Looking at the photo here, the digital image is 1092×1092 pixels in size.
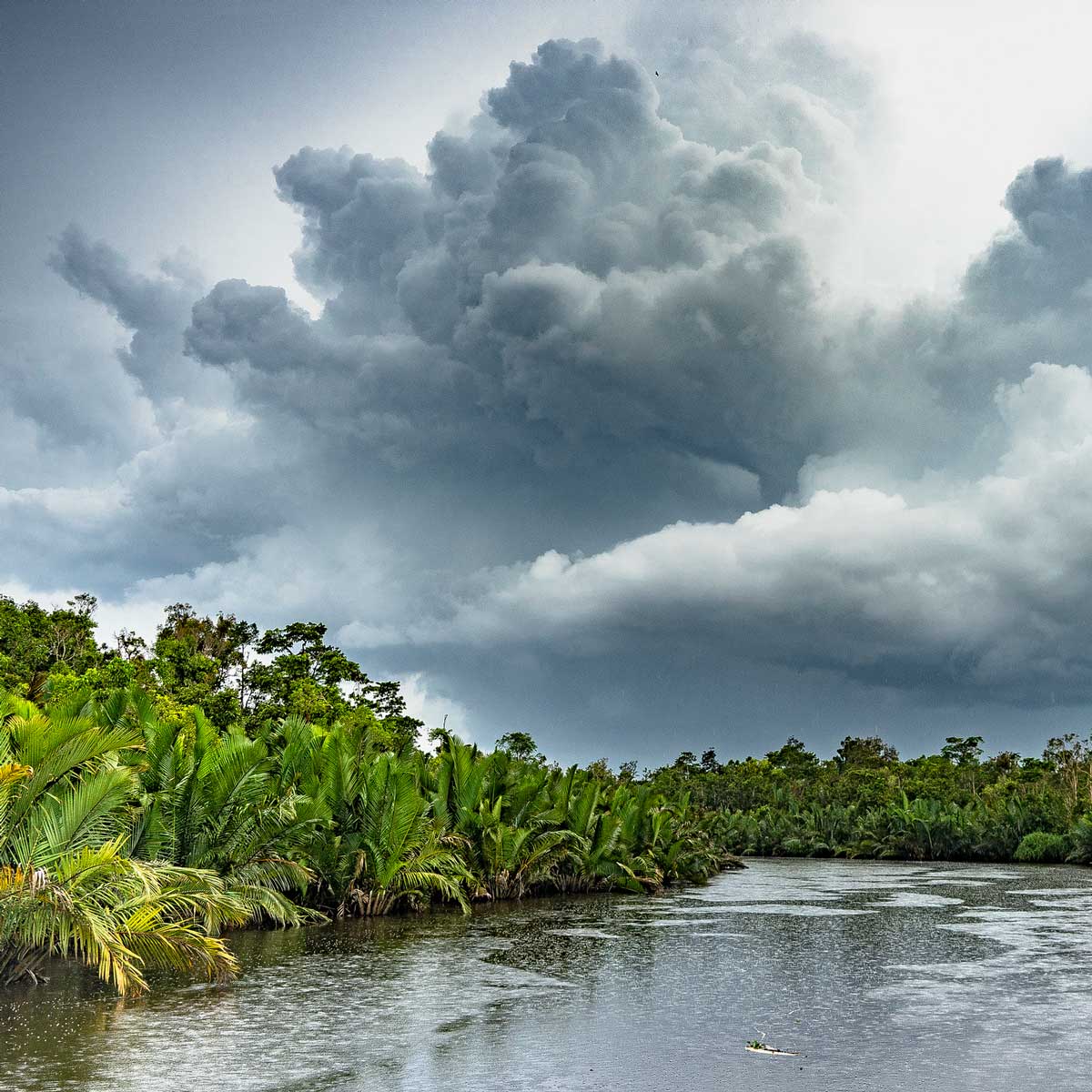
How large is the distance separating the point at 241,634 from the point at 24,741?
42.8m

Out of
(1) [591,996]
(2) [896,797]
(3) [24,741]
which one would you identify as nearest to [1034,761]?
(2) [896,797]

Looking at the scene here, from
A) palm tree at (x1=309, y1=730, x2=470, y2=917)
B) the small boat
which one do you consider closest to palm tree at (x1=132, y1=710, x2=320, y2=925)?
palm tree at (x1=309, y1=730, x2=470, y2=917)

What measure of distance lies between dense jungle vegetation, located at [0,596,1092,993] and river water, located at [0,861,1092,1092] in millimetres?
776

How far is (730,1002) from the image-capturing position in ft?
29.9

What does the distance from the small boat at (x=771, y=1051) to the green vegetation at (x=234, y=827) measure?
4.62 m

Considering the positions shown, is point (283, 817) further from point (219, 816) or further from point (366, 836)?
point (366, 836)

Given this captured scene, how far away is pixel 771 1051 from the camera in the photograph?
7.07 meters

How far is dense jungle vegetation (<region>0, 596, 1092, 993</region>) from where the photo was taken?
8750 millimetres

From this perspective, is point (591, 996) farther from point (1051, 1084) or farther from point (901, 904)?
point (901, 904)

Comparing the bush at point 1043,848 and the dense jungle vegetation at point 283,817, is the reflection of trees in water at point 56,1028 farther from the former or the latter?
the bush at point 1043,848

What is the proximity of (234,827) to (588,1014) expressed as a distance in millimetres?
6358

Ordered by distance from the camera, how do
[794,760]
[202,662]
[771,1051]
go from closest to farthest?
1. [771,1051]
2. [202,662]
3. [794,760]

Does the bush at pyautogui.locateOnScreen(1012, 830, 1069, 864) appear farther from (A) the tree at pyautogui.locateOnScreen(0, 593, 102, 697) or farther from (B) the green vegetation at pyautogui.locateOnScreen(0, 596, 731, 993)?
(A) the tree at pyautogui.locateOnScreen(0, 593, 102, 697)

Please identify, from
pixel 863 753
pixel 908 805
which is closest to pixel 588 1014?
pixel 908 805
